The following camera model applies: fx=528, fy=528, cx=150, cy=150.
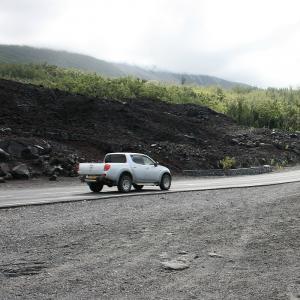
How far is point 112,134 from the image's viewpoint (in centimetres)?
4659

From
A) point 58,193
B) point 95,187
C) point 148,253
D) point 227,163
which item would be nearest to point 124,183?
point 95,187

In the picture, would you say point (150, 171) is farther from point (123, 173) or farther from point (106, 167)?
point (106, 167)

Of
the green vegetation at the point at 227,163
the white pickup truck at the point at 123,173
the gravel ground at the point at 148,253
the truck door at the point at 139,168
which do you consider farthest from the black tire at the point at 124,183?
the green vegetation at the point at 227,163

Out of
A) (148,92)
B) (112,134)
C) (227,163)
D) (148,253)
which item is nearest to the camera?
(148,253)

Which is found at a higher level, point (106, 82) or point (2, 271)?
point (106, 82)

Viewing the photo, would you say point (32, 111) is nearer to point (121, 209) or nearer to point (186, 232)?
point (121, 209)

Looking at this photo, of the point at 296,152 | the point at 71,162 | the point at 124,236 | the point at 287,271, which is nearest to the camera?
the point at 287,271

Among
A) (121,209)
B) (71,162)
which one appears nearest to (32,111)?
(71,162)

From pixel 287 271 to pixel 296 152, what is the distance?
5734cm

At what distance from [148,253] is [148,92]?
64.4m

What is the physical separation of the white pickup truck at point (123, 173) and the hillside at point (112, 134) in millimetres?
9237

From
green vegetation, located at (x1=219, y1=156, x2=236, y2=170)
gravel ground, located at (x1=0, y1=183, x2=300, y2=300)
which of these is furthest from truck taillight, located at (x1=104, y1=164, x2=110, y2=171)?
green vegetation, located at (x1=219, y1=156, x2=236, y2=170)

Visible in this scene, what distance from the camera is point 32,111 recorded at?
46.0 metres

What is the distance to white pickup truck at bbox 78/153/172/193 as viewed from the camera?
72.3 ft
